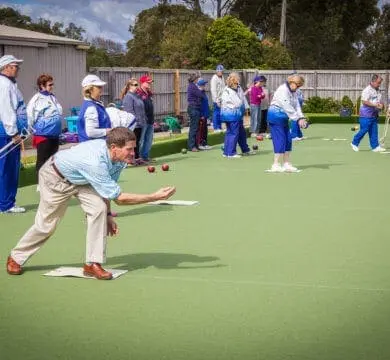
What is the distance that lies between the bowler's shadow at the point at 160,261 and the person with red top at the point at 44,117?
392cm

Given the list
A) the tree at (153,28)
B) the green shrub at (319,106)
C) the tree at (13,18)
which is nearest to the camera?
the green shrub at (319,106)

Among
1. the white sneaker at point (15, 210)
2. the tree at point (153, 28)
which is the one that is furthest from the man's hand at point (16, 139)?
the tree at point (153, 28)

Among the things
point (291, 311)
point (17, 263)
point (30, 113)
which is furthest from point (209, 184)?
point (291, 311)

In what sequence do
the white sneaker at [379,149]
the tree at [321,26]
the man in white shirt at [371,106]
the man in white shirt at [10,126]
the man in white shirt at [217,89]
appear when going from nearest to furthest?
1. the man in white shirt at [10,126]
2. the man in white shirt at [371,106]
3. the white sneaker at [379,149]
4. the man in white shirt at [217,89]
5. the tree at [321,26]

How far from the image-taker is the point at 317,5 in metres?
53.7

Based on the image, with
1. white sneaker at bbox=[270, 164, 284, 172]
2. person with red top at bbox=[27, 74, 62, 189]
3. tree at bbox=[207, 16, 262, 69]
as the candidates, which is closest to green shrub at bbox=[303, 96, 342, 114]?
tree at bbox=[207, 16, 262, 69]

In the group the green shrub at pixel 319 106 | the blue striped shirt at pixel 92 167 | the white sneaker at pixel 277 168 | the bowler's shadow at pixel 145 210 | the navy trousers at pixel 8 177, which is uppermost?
the blue striped shirt at pixel 92 167

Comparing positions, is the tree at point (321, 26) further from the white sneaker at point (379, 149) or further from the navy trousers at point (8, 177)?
the navy trousers at point (8, 177)

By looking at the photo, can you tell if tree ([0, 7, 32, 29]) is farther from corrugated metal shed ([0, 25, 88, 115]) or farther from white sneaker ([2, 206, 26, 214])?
white sneaker ([2, 206, 26, 214])

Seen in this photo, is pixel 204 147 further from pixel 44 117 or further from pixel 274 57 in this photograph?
pixel 274 57

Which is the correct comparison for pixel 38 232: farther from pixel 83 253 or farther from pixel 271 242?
pixel 271 242

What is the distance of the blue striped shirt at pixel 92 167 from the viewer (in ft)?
21.6

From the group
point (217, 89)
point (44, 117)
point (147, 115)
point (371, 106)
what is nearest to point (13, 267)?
point (44, 117)

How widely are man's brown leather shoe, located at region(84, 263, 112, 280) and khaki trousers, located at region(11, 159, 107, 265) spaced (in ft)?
0.19
